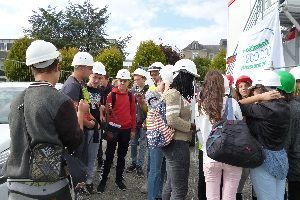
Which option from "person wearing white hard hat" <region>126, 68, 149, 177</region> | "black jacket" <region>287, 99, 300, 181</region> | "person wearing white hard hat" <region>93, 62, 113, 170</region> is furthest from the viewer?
"person wearing white hard hat" <region>126, 68, 149, 177</region>

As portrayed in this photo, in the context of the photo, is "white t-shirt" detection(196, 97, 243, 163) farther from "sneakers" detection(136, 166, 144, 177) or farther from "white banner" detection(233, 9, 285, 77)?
"sneakers" detection(136, 166, 144, 177)

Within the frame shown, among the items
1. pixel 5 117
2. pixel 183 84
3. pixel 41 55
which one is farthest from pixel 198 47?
pixel 41 55

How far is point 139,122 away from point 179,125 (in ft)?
11.9

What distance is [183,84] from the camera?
4.25m

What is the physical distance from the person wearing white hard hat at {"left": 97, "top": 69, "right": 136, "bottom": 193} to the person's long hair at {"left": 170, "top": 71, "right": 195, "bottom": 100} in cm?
228

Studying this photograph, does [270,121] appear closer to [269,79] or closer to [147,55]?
[269,79]

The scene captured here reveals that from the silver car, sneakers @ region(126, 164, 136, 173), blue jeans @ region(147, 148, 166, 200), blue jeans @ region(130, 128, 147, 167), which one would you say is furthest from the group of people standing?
sneakers @ region(126, 164, 136, 173)

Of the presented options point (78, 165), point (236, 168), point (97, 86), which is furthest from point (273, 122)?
point (97, 86)

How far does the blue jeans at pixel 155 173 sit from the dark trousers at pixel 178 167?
0.81 m

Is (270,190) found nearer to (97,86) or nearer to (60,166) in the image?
(60,166)

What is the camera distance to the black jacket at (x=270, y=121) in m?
3.72

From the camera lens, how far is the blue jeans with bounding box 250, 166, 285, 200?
380 centimetres

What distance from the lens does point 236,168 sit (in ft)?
12.1

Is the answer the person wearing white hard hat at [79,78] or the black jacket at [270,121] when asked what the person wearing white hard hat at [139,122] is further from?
the black jacket at [270,121]
